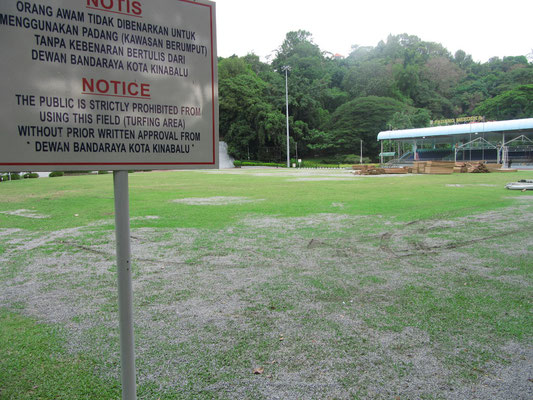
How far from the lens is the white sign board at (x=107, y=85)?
75.1 inches

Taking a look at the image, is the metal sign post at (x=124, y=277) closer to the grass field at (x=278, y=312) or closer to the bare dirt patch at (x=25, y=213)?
the grass field at (x=278, y=312)

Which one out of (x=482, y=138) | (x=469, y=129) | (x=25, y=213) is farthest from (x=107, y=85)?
(x=482, y=138)

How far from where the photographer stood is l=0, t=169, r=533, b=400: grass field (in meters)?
2.88

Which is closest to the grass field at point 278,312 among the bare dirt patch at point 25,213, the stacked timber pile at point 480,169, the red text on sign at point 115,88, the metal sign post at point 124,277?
the metal sign post at point 124,277

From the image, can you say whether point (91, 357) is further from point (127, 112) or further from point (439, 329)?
point (439, 329)

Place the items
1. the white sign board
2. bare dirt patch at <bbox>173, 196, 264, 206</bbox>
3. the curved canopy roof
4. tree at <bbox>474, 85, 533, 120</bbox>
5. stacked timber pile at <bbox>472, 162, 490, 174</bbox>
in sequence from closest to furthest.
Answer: the white sign board → bare dirt patch at <bbox>173, 196, 264, 206</bbox> → stacked timber pile at <bbox>472, 162, 490, 174</bbox> → the curved canopy roof → tree at <bbox>474, 85, 533, 120</bbox>

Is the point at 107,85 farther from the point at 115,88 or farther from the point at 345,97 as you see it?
the point at 345,97

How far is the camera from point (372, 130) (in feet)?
256

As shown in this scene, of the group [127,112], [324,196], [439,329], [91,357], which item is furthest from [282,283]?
[324,196]

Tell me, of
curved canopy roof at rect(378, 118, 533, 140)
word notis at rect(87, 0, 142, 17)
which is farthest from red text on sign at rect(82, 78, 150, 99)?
curved canopy roof at rect(378, 118, 533, 140)

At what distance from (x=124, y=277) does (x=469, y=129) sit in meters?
53.7

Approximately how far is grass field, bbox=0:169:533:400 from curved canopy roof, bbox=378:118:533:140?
4316 cm

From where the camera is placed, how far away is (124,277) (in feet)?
7.16

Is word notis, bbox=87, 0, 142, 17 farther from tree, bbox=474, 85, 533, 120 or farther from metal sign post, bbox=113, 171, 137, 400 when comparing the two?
tree, bbox=474, 85, 533, 120
